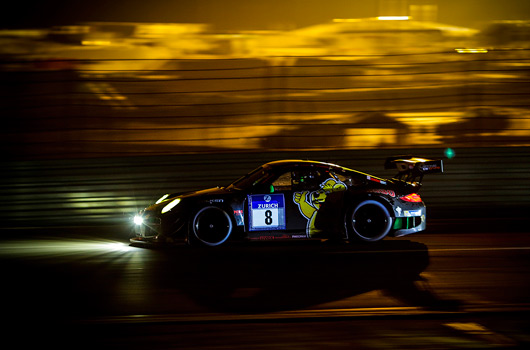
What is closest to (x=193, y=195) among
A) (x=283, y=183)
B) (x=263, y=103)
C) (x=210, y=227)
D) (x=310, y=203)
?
(x=210, y=227)

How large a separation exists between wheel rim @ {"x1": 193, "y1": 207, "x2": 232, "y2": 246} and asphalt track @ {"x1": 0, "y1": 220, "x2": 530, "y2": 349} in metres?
0.20

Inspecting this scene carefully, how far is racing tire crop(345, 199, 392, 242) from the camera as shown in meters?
8.79

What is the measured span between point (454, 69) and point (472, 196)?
2.72 m

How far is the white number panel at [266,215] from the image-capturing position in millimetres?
8523

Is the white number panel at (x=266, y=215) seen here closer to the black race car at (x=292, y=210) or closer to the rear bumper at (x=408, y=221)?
the black race car at (x=292, y=210)

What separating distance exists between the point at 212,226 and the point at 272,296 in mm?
2856

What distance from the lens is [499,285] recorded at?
20.6ft

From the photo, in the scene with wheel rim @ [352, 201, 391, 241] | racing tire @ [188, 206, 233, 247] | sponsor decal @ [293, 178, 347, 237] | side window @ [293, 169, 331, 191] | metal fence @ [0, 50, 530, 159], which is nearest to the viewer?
Result: racing tire @ [188, 206, 233, 247]

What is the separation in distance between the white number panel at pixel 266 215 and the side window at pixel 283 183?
221 millimetres

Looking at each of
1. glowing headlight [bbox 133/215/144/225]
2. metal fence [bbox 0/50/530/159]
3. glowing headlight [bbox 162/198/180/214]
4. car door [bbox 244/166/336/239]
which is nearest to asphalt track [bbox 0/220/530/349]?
car door [bbox 244/166/336/239]

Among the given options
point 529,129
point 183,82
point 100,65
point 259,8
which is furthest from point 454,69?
point 100,65

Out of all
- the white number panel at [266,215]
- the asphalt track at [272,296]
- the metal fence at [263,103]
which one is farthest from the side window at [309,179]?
the metal fence at [263,103]

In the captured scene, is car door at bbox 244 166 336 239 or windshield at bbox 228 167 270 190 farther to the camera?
windshield at bbox 228 167 270 190

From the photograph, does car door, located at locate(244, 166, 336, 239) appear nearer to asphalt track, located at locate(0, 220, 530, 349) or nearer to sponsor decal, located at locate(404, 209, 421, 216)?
asphalt track, located at locate(0, 220, 530, 349)
